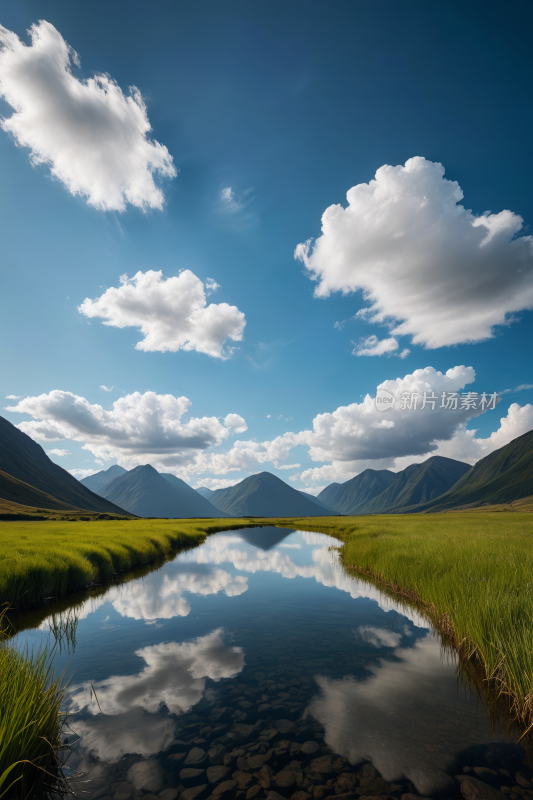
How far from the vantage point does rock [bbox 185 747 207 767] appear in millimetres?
7643

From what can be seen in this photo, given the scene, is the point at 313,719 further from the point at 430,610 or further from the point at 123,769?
the point at 430,610

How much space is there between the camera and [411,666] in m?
12.5

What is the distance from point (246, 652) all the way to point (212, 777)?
23.1 feet

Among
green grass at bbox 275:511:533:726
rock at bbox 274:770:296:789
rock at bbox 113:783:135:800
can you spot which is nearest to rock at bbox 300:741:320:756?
rock at bbox 274:770:296:789

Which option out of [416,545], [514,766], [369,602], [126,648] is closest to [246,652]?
[126,648]

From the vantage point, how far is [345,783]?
6.98m

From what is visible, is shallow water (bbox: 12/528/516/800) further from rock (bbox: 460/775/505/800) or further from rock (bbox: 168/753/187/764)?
rock (bbox: 460/775/505/800)

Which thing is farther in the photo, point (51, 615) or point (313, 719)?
point (51, 615)

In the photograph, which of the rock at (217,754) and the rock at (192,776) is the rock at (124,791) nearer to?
the rock at (192,776)

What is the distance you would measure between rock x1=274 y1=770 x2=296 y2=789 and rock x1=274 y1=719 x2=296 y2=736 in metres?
1.42

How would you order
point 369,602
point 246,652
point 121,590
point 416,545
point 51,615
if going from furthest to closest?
point 416,545 → point 121,590 → point 369,602 → point 51,615 → point 246,652

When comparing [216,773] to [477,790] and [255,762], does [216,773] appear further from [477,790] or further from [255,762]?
[477,790]

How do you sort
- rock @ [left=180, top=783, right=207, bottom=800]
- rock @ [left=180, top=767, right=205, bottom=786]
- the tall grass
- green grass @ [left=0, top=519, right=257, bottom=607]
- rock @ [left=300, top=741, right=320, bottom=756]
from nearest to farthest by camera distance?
the tall grass
rock @ [left=180, top=783, right=207, bottom=800]
rock @ [left=180, top=767, right=205, bottom=786]
rock @ [left=300, top=741, right=320, bottom=756]
green grass @ [left=0, top=519, right=257, bottom=607]

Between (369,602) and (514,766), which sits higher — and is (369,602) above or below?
below
